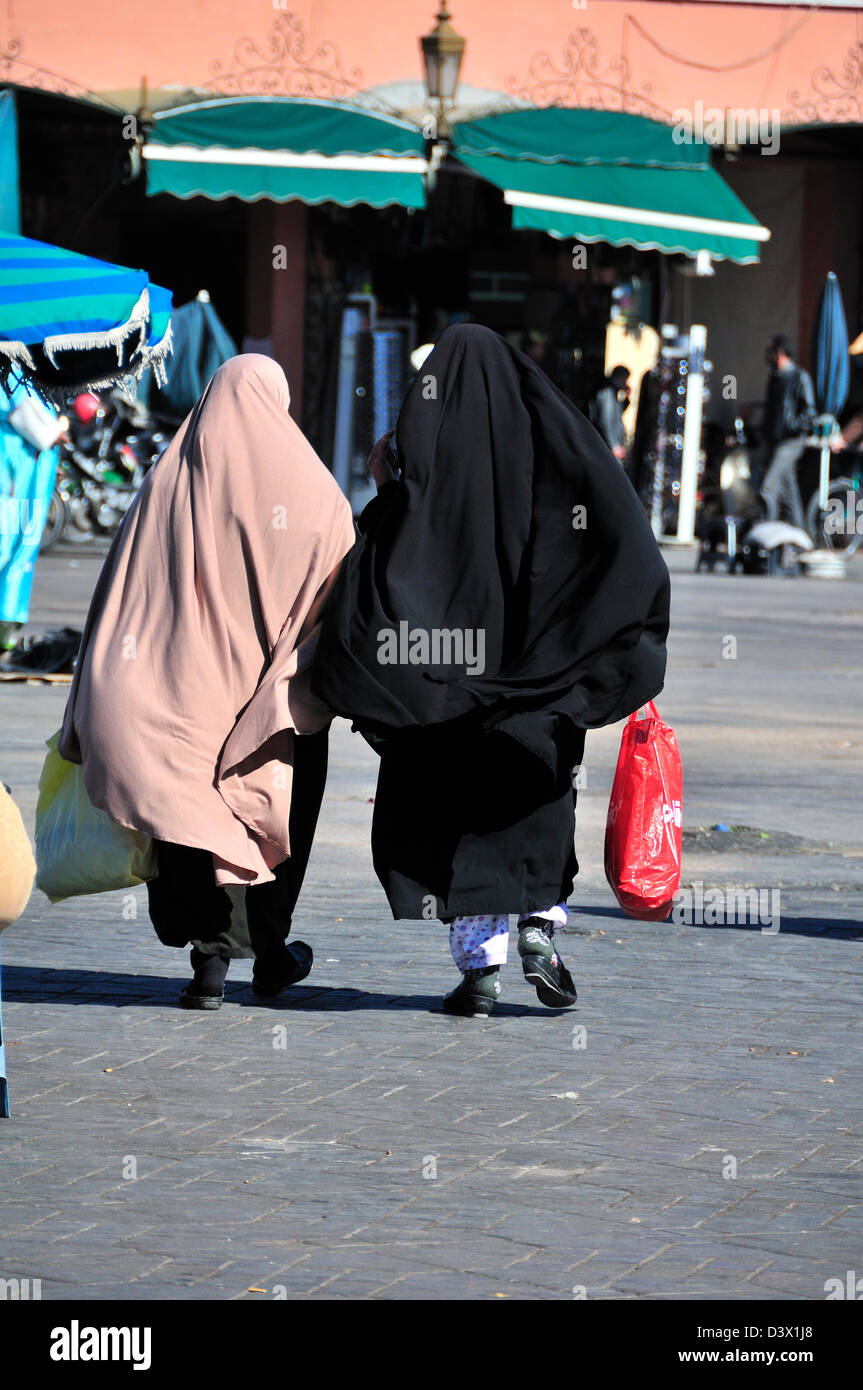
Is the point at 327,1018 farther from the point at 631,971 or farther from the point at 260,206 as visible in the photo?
the point at 260,206

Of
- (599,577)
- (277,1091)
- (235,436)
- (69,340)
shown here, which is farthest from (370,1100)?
(69,340)

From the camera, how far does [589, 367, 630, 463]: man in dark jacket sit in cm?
2131

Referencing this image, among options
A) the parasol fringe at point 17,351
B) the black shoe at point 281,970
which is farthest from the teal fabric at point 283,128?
the black shoe at point 281,970

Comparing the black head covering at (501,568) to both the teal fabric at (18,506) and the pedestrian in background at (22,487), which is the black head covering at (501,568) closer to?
the pedestrian in background at (22,487)

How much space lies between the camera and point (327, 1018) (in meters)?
5.73

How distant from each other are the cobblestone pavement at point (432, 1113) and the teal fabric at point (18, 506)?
13.9ft

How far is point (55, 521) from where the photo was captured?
19531 millimetres

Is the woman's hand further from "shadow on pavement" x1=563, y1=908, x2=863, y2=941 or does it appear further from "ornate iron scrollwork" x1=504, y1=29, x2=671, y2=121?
"ornate iron scrollwork" x1=504, y1=29, x2=671, y2=121

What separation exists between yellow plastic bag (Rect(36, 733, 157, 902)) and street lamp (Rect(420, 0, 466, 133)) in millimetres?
14711

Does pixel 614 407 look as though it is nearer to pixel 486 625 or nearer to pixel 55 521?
pixel 55 521

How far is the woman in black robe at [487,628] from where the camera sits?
214 inches

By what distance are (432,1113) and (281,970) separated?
1086 millimetres

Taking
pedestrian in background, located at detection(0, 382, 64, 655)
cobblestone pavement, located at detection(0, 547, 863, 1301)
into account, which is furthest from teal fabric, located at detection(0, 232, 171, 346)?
pedestrian in background, located at detection(0, 382, 64, 655)

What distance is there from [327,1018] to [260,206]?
59.7 ft
